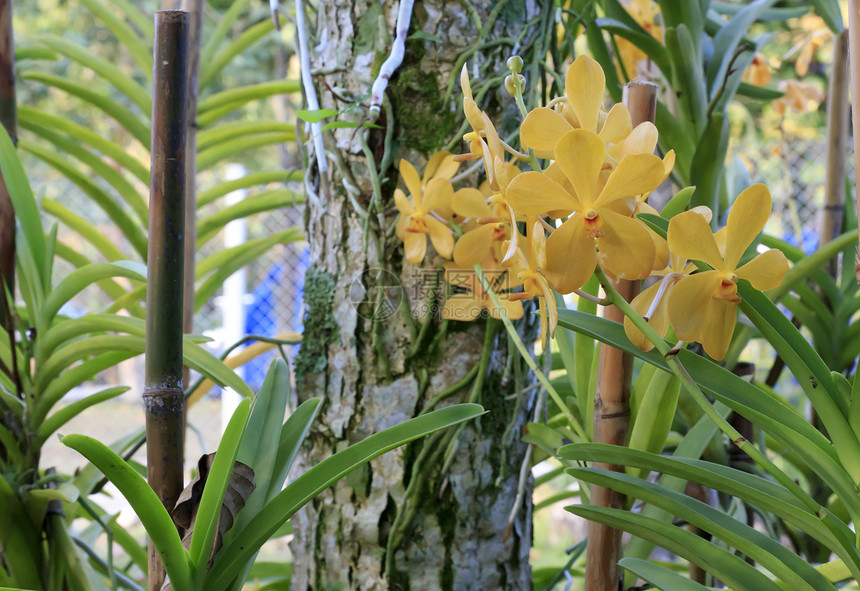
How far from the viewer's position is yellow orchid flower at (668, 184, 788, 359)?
346mm

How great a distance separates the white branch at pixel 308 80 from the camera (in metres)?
0.60

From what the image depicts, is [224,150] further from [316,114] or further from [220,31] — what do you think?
[316,114]

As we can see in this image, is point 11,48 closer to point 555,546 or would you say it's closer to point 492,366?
point 492,366

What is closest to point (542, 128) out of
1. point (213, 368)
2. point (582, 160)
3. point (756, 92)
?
point (582, 160)

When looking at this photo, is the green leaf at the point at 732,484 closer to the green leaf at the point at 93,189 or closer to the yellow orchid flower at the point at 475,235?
the yellow orchid flower at the point at 475,235

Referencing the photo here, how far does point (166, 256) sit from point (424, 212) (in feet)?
0.72

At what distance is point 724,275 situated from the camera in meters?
0.35

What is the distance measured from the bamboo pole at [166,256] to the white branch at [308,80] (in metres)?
0.22

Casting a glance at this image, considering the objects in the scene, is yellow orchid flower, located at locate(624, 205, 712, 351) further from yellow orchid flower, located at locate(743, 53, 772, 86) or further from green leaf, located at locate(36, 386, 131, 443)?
yellow orchid flower, located at locate(743, 53, 772, 86)

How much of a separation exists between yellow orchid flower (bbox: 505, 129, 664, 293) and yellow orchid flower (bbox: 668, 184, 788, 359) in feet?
0.09

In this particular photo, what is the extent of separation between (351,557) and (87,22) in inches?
270

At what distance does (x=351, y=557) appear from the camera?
600 millimetres

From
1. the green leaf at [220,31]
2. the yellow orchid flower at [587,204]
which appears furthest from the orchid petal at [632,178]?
the green leaf at [220,31]

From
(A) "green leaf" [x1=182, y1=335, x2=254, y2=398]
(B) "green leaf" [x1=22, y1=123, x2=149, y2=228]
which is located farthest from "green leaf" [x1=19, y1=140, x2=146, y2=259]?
(A) "green leaf" [x1=182, y1=335, x2=254, y2=398]
